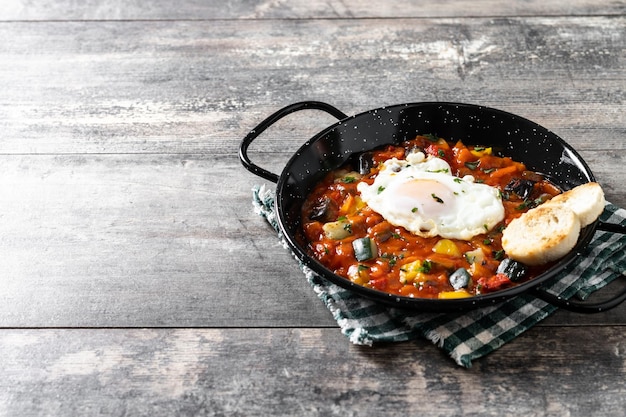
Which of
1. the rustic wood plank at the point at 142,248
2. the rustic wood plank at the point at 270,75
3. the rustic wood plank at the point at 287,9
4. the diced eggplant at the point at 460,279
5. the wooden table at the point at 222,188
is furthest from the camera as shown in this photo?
the rustic wood plank at the point at 287,9

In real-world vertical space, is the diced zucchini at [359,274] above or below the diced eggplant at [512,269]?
below

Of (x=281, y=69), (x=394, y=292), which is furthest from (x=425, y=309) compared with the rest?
(x=281, y=69)

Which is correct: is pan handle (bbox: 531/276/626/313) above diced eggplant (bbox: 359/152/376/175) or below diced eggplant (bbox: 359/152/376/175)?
below

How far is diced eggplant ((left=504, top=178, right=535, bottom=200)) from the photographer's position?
10.3ft

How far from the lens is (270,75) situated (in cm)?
443

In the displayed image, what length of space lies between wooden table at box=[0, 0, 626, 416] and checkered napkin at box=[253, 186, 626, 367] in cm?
5

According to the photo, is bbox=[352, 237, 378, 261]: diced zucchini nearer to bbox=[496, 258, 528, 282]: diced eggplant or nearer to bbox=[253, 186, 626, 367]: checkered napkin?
bbox=[253, 186, 626, 367]: checkered napkin

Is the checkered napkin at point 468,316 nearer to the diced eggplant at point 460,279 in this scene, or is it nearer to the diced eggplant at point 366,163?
the diced eggplant at point 460,279

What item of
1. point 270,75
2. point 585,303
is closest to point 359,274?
point 585,303

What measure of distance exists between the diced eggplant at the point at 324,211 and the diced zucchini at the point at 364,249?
0.24 metres

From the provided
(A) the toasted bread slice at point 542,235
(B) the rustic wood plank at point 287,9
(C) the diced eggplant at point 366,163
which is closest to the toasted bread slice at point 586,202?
(A) the toasted bread slice at point 542,235

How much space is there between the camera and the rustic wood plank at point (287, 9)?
4969mm

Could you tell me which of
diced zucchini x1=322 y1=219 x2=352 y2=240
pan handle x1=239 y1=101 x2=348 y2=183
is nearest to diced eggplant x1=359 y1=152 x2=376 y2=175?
pan handle x1=239 y1=101 x2=348 y2=183

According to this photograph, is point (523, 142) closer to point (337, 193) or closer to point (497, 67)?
point (337, 193)
